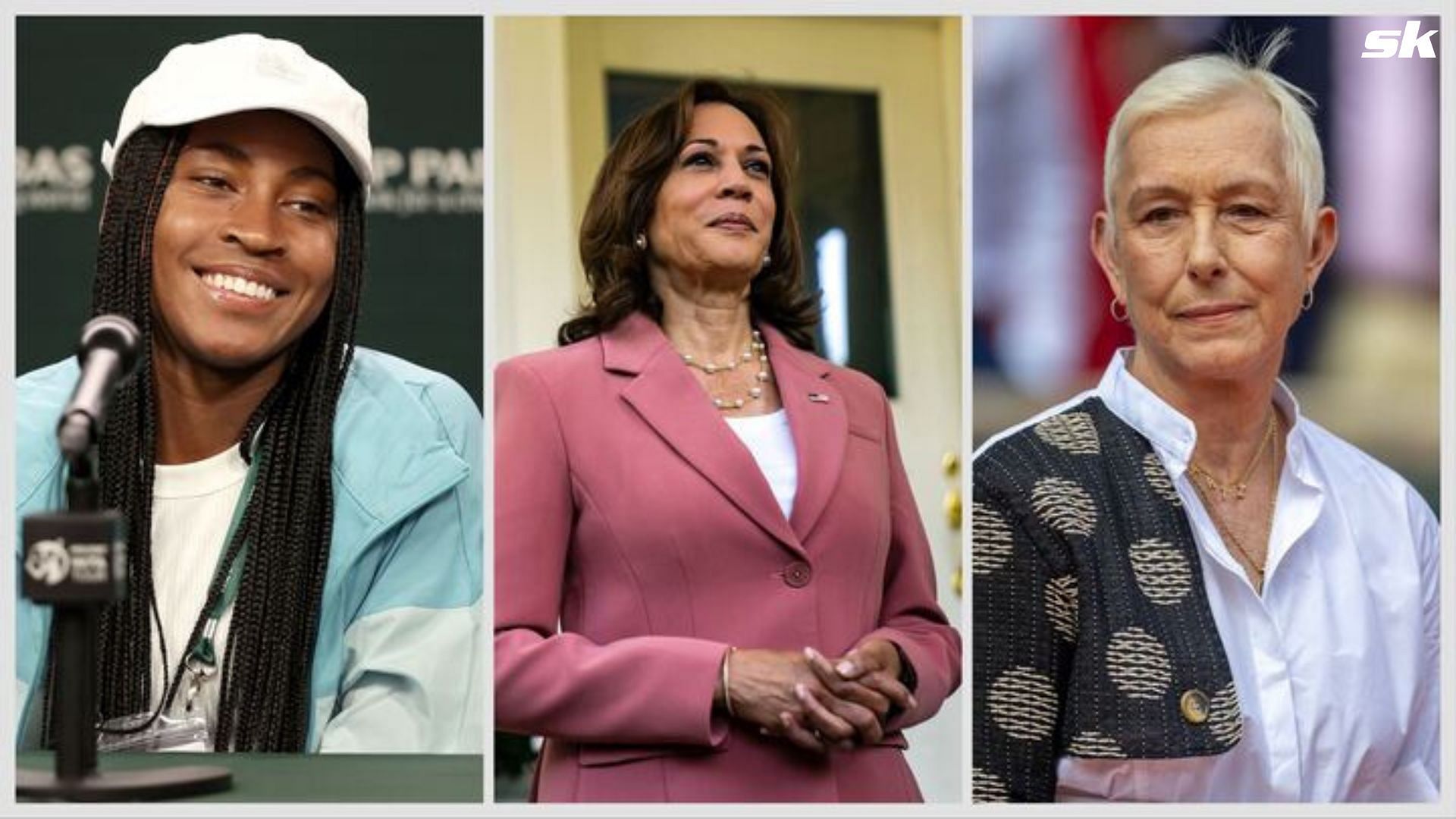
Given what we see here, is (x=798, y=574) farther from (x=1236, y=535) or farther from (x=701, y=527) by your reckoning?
(x=1236, y=535)

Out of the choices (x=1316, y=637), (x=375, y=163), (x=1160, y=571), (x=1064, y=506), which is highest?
(x=375, y=163)

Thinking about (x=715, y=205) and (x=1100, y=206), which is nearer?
(x=715, y=205)

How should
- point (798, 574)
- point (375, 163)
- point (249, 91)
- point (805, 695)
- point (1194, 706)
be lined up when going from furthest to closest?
point (375, 163)
point (249, 91)
point (1194, 706)
point (798, 574)
point (805, 695)

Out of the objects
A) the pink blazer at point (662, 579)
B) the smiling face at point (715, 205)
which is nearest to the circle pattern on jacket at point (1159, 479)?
the pink blazer at point (662, 579)

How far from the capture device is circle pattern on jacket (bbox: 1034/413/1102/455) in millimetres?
3885

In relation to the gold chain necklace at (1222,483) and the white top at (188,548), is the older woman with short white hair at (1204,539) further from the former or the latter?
the white top at (188,548)

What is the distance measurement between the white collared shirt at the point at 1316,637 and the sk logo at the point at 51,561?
1.67 metres

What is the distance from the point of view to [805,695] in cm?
349

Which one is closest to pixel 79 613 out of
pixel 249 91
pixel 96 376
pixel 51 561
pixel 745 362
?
pixel 51 561

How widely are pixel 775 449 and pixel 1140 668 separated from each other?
72 centimetres

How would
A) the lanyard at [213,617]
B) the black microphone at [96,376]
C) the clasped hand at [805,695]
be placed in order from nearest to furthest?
the black microphone at [96,376] → the clasped hand at [805,695] → the lanyard at [213,617]

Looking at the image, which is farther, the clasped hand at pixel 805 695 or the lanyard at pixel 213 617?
the lanyard at pixel 213 617

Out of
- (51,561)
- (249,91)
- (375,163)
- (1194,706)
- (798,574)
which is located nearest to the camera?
(51,561)

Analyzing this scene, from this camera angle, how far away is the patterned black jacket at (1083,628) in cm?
376
